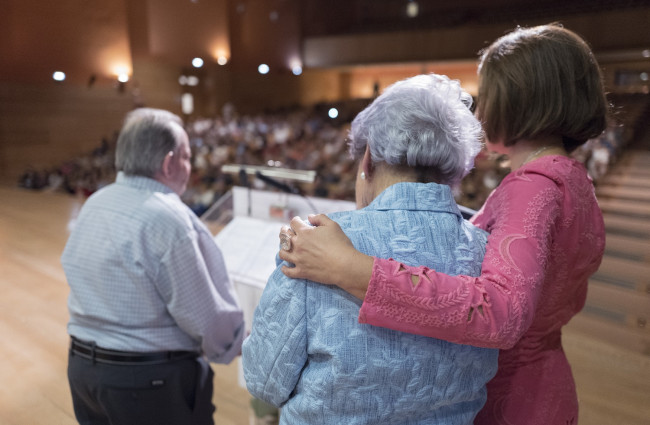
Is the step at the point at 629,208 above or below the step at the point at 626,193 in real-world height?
below

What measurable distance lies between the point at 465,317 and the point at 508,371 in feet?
1.31

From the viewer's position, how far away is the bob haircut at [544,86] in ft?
3.07

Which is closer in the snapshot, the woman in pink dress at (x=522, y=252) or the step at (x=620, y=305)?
the woman in pink dress at (x=522, y=252)

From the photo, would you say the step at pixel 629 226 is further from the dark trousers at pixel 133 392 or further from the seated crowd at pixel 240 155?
the dark trousers at pixel 133 392

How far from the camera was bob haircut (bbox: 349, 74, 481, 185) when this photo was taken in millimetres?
791

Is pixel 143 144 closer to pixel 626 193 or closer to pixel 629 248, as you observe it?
pixel 629 248

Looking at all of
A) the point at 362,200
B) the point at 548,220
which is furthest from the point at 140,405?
the point at 548,220

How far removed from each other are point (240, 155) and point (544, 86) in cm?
564

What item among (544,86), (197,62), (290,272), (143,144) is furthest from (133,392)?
(197,62)

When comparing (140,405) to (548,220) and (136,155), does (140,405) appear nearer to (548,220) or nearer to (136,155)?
(136,155)

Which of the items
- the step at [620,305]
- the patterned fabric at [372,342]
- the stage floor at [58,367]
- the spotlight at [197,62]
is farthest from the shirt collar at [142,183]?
the spotlight at [197,62]

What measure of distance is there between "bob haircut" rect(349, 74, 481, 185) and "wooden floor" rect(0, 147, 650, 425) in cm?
201

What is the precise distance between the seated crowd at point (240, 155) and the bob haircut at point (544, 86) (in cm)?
371

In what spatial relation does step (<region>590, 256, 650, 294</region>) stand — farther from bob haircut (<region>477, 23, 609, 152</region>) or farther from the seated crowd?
bob haircut (<region>477, 23, 609, 152</region>)
